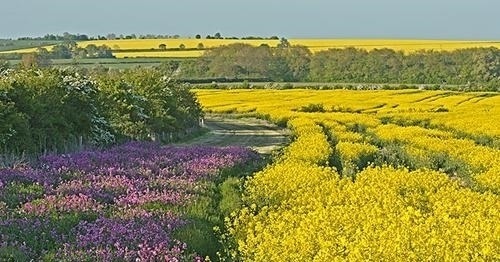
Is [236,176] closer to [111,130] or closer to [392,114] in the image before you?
[111,130]

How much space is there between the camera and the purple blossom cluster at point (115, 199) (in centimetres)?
1062

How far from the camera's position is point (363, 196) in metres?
16.2

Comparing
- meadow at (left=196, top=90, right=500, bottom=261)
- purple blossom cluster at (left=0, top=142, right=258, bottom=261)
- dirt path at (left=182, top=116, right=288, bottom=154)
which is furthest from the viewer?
dirt path at (left=182, top=116, right=288, bottom=154)

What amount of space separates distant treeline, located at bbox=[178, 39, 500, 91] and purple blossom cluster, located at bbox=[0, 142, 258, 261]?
3549 inches

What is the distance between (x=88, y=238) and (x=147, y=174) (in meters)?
7.72

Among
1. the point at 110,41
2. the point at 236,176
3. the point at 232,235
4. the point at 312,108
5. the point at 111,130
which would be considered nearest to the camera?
the point at 232,235

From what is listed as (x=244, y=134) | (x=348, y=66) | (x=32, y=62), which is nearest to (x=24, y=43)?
(x=348, y=66)

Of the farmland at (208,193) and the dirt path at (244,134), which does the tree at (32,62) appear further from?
the dirt path at (244,134)

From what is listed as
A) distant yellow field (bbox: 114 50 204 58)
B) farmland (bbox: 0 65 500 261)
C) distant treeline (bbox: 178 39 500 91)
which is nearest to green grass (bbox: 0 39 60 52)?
distant yellow field (bbox: 114 50 204 58)

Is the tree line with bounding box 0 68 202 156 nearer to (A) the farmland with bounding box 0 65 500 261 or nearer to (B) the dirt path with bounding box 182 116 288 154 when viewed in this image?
(A) the farmland with bounding box 0 65 500 261

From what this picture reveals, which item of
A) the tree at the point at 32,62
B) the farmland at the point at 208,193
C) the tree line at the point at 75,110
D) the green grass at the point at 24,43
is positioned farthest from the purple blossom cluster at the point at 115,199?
the green grass at the point at 24,43

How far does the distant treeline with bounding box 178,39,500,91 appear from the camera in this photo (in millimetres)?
111812

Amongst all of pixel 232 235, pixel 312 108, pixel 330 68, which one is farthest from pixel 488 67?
pixel 232 235

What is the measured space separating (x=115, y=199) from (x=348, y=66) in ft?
362
